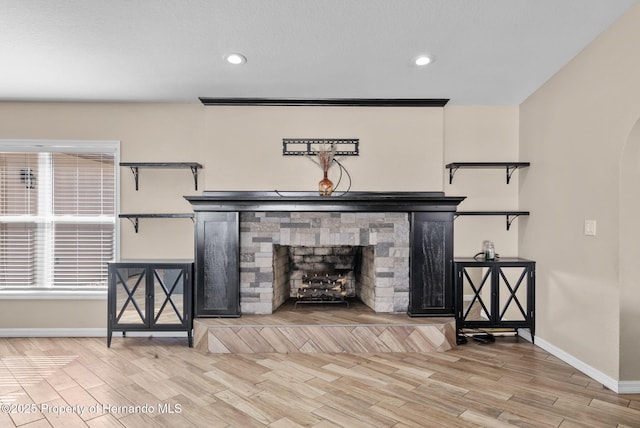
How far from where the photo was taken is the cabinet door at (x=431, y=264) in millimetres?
3084

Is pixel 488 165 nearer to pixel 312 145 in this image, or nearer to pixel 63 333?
pixel 312 145

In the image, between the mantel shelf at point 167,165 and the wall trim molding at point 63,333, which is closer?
the mantel shelf at point 167,165

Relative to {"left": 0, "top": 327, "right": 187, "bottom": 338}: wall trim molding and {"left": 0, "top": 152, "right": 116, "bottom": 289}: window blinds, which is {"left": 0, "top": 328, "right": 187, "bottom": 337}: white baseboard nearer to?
{"left": 0, "top": 327, "right": 187, "bottom": 338}: wall trim molding

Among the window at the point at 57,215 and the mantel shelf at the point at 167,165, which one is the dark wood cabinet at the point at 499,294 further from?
the window at the point at 57,215

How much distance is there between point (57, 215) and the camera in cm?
346

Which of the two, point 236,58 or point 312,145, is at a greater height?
point 236,58

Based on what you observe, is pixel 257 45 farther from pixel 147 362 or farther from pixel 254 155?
pixel 147 362

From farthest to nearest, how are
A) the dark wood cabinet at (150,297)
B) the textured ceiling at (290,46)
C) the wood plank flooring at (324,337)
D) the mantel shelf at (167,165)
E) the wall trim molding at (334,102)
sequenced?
1. the wall trim molding at (334,102)
2. the mantel shelf at (167,165)
3. the dark wood cabinet at (150,297)
4. the wood plank flooring at (324,337)
5. the textured ceiling at (290,46)

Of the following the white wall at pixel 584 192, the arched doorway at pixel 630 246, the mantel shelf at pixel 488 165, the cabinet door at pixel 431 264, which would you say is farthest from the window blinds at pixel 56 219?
the arched doorway at pixel 630 246

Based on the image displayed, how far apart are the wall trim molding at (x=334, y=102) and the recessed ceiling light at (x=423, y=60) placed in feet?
2.29

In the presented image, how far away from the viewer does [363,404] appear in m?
2.12

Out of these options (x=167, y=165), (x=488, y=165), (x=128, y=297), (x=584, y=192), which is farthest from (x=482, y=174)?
(x=128, y=297)

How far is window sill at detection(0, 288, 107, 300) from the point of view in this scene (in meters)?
3.39

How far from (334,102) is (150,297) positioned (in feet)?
8.44
